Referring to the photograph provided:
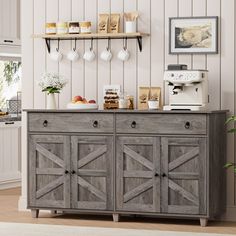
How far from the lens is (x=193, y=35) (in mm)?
7191

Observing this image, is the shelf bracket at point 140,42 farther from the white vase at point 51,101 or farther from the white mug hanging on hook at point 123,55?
the white vase at point 51,101

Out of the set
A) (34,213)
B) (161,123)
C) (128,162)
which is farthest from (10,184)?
(161,123)

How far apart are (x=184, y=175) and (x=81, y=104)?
3.59 feet

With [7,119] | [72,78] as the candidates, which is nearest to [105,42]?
[72,78]

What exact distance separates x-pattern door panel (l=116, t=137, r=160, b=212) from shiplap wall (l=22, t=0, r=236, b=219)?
1.98ft

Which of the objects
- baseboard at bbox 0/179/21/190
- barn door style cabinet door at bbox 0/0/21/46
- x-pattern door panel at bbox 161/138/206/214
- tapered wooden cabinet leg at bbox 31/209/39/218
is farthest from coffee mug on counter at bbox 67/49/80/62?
baseboard at bbox 0/179/21/190

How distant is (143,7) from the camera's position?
7.34 metres

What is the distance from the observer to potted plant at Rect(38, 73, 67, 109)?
7328 millimetres

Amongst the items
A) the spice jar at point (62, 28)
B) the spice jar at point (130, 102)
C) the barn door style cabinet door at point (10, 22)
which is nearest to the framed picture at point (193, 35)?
the spice jar at point (130, 102)

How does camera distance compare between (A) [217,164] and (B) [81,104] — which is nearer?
(A) [217,164]

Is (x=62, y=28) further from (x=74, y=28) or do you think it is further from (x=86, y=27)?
(x=86, y=27)

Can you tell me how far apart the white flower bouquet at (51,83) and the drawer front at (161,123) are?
0.69 meters

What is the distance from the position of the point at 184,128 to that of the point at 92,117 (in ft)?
2.59

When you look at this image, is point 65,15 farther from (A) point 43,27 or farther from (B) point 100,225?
(B) point 100,225
